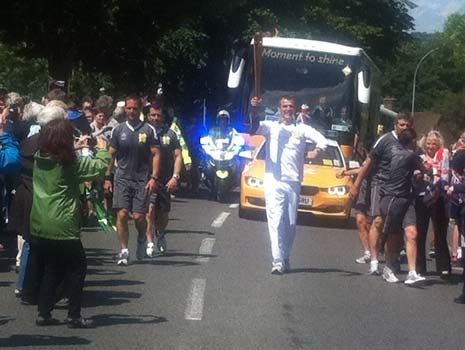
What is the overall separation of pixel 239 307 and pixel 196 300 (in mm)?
510

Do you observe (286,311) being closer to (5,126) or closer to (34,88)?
(5,126)

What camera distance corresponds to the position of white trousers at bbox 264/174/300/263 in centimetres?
1424

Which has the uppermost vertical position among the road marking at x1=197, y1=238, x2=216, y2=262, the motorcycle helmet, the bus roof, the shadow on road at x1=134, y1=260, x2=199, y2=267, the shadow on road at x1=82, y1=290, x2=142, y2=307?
the bus roof

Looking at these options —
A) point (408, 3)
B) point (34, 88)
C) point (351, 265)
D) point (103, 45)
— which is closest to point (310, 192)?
point (351, 265)

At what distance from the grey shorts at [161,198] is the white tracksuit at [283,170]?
1651 mm

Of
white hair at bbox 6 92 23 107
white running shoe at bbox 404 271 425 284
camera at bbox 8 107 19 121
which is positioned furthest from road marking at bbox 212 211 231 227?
white running shoe at bbox 404 271 425 284

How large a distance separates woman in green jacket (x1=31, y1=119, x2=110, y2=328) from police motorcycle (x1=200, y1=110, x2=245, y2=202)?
16.8 m

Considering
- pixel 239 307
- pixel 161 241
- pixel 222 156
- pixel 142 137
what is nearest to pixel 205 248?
pixel 161 241

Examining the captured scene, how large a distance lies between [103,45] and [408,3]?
36.6 meters

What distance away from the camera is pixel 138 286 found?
1271 cm

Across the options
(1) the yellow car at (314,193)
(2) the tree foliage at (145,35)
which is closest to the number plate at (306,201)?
(1) the yellow car at (314,193)

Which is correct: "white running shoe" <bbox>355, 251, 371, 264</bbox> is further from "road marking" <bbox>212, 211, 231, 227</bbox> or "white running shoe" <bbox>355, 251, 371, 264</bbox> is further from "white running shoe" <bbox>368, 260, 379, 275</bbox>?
"road marking" <bbox>212, 211, 231, 227</bbox>

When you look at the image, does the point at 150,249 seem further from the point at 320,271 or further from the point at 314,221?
the point at 314,221

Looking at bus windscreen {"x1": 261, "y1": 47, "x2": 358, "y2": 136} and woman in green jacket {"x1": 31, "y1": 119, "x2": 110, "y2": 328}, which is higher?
bus windscreen {"x1": 261, "y1": 47, "x2": 358, "y2": 136}
